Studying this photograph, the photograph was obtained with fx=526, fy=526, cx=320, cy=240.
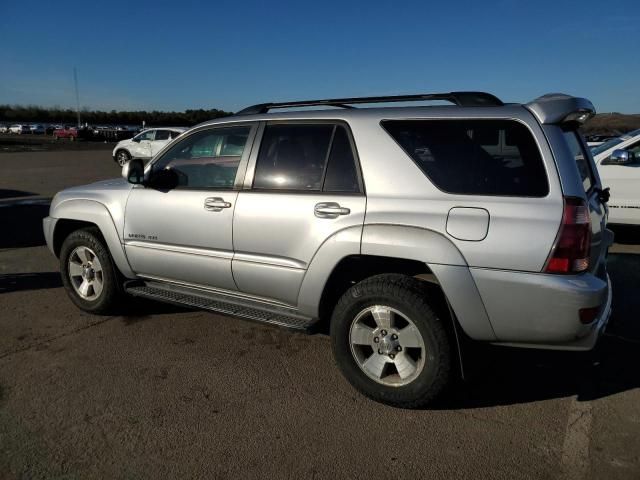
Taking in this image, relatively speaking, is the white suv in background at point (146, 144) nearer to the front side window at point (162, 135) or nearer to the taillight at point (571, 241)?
the front side window at point (162, 135)

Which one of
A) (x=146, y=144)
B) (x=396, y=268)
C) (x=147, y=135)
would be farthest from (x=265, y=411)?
(x=147, y=135)

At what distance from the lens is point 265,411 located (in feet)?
10.4

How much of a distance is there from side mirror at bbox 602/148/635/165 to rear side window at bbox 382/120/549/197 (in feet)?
16.2

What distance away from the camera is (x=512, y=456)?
2.74 meters

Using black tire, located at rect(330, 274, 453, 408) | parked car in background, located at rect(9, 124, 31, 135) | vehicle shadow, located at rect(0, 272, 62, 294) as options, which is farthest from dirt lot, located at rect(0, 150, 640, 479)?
parked car in background, located at rect(9, 124, 31, 135)

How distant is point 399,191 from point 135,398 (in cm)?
209

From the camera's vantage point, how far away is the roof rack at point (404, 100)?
3207mm

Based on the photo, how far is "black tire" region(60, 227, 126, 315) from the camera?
4539 millimetres

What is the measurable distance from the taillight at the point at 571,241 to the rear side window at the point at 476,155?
0.16 metres

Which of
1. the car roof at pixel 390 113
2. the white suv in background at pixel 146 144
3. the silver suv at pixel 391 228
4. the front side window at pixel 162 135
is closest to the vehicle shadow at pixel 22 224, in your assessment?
the silver suv at pixel 391 228

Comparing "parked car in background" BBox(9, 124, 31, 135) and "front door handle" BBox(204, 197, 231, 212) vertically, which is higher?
"front door handle" BBox(204, 197, 231, 212)

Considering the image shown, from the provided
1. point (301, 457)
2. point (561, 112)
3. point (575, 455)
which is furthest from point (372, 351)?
point (561, 112)

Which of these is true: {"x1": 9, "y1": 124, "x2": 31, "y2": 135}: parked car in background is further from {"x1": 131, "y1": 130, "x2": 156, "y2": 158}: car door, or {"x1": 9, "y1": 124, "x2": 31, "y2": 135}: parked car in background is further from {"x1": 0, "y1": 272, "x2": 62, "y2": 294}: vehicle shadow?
{"x1": 0, "y1": 272, "x2": 62, "y2": 294}: vehicle shadow

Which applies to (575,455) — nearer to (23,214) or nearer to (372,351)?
(372,351)
